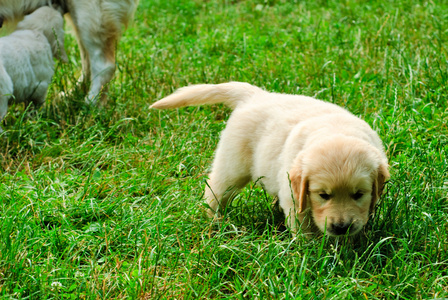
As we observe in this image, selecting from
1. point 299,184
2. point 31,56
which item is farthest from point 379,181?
point 31,56

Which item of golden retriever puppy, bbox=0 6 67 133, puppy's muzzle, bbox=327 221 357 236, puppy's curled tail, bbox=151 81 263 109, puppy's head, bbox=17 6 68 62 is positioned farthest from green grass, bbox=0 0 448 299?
puppy's curled tail, bbox=151 81 263 109

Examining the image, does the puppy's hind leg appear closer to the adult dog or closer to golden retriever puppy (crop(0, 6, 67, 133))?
golden retriever puppy (crop(0, 6, 67, 133))

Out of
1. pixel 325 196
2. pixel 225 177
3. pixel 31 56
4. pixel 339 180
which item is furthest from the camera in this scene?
pixel 31 56

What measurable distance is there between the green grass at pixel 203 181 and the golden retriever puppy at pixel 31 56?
0.67 feet

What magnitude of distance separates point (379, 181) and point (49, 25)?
145 inches

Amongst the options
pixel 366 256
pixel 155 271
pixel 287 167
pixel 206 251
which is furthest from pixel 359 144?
pixel 155 271

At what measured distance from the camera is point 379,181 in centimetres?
313

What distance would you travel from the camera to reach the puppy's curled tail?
3883 millimetres

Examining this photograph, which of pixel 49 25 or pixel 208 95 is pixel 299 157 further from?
pixel 49 25

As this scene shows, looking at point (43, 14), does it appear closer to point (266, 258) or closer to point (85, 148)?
point (85, 148)

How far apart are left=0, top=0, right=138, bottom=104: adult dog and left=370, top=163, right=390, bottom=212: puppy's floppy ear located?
3266 millimetres

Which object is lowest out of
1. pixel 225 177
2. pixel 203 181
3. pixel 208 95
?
pixel 203 181

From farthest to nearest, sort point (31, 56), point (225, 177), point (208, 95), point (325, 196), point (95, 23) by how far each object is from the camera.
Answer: point (95, 23) < point (31, 56) < point (208, 95) < point (225, 177) < point (325, 196)

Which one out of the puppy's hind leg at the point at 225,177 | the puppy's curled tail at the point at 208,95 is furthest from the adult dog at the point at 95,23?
the puppy's hind leg at the point at 225,177
